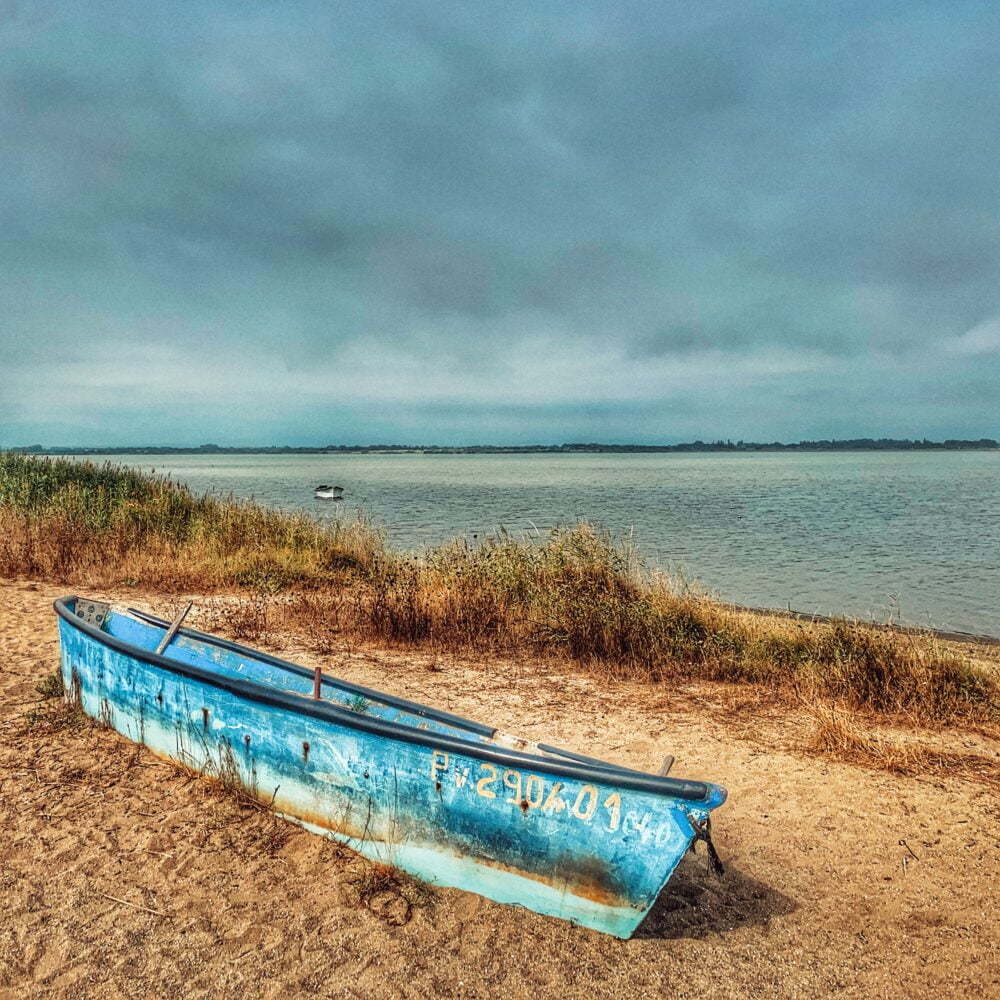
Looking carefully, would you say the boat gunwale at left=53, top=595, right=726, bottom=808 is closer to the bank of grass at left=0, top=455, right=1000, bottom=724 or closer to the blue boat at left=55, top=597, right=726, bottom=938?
the blue boat at left=55, top=597, right=726, bottom=938

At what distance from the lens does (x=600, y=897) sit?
3326 millimetres

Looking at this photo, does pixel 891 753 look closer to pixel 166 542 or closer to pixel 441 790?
pixel 441 790

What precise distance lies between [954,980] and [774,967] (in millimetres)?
752

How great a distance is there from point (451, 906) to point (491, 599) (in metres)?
5.63

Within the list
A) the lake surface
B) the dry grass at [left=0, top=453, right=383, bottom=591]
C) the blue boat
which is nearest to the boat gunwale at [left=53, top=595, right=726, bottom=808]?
the blue boat

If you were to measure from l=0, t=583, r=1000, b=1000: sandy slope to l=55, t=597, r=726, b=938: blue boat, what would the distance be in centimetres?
17

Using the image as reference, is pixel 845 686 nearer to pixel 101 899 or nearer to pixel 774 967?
pixel 774 967

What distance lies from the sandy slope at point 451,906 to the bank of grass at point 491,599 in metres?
1.92

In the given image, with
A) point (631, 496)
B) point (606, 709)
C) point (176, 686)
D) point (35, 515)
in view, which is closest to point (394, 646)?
point (606, 709)

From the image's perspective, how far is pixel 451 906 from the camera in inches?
141

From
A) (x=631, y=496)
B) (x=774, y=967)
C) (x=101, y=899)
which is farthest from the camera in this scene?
(x=631, y=496)

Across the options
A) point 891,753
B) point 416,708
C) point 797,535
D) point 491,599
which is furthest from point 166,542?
point 797,535

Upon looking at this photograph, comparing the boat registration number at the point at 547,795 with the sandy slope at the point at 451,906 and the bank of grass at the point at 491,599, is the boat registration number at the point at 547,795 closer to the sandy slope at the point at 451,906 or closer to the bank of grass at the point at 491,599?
the sandy slope at the point at 451,906

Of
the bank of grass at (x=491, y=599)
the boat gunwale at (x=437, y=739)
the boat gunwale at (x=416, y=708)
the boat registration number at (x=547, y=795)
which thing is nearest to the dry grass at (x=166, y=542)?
the bank of grass at (x=491, y=599)
